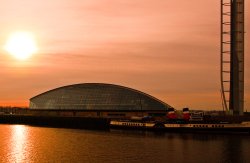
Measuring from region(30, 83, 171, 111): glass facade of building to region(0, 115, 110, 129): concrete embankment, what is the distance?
2035cm

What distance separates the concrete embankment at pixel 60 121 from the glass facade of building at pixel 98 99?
66.8 feet

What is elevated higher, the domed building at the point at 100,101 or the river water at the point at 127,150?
the domed building at the point at 100,101

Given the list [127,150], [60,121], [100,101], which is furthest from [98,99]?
[127,150]

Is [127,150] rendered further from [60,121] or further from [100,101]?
[100,101]

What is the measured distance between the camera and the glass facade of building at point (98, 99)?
16675 cm

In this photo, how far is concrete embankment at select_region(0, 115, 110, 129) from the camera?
132 metres

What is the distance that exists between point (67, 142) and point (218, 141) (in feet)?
90.2

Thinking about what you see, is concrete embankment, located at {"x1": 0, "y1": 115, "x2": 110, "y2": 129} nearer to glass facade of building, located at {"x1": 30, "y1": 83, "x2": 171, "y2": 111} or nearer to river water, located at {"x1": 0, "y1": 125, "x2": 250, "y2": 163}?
glass facade of building, located at {"x1": 30, "y1": 83, "x2": 171, "y2": 111}

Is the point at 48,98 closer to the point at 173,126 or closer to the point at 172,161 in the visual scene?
the point at 173,126

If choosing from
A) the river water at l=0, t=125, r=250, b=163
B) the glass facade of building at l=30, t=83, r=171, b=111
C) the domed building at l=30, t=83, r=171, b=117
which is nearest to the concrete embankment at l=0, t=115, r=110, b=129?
the domed building at l=30, t=83, r=171, b=117

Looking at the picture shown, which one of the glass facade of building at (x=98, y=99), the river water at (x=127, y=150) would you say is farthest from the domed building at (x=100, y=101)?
the river water at (x=127, y=150)

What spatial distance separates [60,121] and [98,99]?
29.7 meters

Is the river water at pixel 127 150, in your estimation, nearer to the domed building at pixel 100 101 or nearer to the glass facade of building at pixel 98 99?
the domed building at pixel 100 101

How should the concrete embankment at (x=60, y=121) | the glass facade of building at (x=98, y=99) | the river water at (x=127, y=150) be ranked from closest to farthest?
the river water at (x=127, y=150), the concrete embankment at (x=60, y=121), the glass facade of building at (x=98, y=99)
